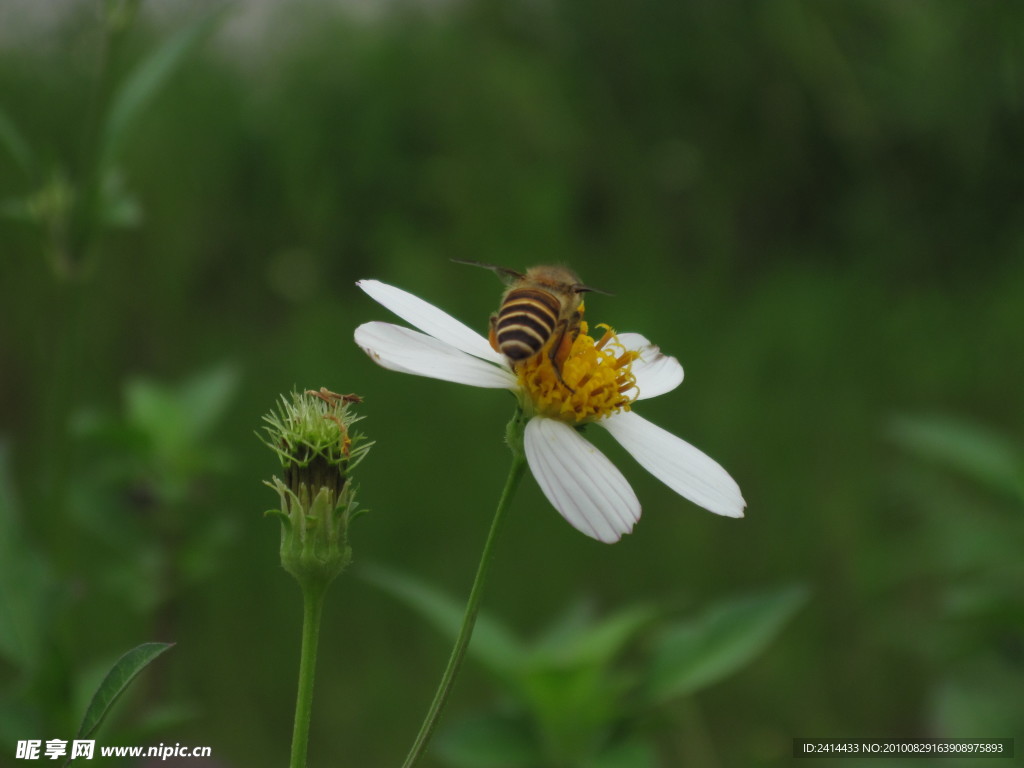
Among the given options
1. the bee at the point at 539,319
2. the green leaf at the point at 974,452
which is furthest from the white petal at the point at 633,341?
the green leaf at the point at 974,452

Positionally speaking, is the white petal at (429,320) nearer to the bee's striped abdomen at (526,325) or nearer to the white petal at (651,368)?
the bee's striped abdomen at (526,325)

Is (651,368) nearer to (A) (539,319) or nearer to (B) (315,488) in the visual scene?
(A) (539,319)

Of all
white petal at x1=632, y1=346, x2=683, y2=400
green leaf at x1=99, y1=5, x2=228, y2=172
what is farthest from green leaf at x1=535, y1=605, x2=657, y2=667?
green leaf at x1=99, y1=5, x2=228, y2=172

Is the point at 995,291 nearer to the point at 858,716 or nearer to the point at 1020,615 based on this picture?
the point at 858,716

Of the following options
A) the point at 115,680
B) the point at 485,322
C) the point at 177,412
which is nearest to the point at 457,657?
the point at 115,680

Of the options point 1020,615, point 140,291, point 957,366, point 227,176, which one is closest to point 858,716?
point 1020,615

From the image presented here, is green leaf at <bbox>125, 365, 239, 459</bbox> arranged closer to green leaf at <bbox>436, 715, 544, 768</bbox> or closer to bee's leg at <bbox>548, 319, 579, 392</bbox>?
green leaf at <bbox>436, 715, 544, 768</bbox>
